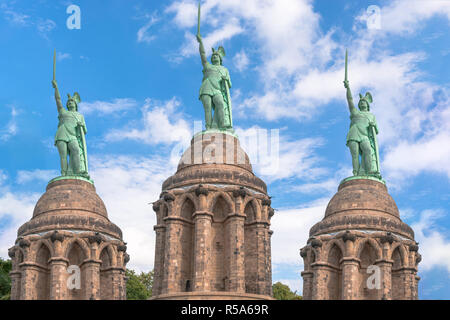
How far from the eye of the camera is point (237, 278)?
5319 centimetres

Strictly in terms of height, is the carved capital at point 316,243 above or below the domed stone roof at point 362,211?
below

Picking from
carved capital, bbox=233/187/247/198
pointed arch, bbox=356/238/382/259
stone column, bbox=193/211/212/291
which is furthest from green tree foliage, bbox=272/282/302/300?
stone column, bbox=193/211/212/291

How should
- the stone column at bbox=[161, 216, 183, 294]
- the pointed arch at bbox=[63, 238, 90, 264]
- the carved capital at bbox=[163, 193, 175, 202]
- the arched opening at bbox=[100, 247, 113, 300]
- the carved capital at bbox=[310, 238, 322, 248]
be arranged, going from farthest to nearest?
the arched opening at bbox=[100, 247, 113, 300]
the pointed arch at bbox=[63, 238, 90, 264]
the carved capital at bbox=[310, 238, 322, 248]
the carved capital at bbox=[163, 193, 175, 202]
the stone column at bbox=[161, 216, 183, 294]

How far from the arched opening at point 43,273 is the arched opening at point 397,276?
1956cm

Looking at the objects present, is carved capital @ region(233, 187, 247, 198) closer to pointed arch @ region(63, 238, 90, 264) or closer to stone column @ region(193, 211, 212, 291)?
stone column @ region(193, 211, 212, 291)

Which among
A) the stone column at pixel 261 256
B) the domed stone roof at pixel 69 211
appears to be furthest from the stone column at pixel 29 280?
the stone column at pixel 261 256

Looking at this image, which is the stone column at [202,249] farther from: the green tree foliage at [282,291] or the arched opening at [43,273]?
the green tree foliage at [282,291]

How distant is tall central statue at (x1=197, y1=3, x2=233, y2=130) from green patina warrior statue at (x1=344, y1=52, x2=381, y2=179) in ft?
24.9

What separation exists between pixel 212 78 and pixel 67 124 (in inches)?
379

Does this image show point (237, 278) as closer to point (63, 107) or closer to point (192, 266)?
point (192, 266)

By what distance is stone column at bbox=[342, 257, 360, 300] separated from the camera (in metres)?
55.2

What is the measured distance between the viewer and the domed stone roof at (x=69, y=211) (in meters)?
58.0

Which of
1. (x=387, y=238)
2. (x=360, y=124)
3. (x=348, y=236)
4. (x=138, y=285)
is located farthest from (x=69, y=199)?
(x=138, y=285)
